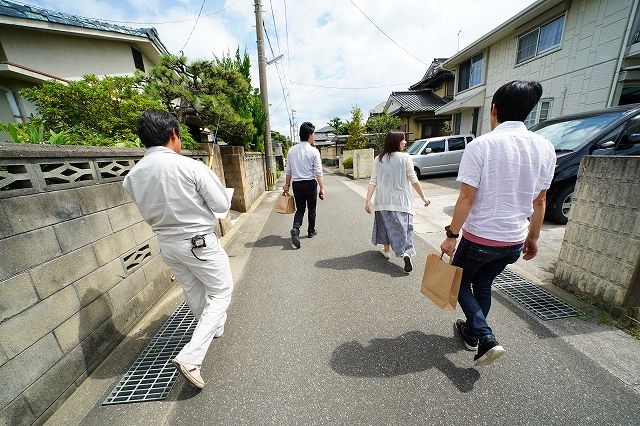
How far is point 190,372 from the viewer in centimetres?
164

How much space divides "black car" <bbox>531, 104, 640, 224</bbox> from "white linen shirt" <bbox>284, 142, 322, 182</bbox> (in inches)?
156

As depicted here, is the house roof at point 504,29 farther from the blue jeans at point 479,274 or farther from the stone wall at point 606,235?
the blue jeans at point 479,274

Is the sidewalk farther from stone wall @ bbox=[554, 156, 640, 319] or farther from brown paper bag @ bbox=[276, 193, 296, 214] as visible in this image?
brown paper bag @ bbox=[276, 193, 296, 214]

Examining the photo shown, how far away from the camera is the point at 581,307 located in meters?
2.33

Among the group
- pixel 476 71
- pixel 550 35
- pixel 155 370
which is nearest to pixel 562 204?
pixel 155 370

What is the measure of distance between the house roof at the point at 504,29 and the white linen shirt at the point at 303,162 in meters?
9.82

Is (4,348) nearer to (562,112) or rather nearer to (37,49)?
(37,49)

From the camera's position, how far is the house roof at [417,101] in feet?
56.1

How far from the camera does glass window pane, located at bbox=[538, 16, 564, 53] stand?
323 inches

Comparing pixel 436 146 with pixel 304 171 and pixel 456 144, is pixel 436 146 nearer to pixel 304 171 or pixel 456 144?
pixel 456 144

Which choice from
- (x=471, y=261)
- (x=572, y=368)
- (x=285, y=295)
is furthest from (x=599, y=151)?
(x=285, y=295)

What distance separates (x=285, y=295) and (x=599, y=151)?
5388 millimetres

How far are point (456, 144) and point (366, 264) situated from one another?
959cm

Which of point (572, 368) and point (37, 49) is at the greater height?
point (37, 49)
